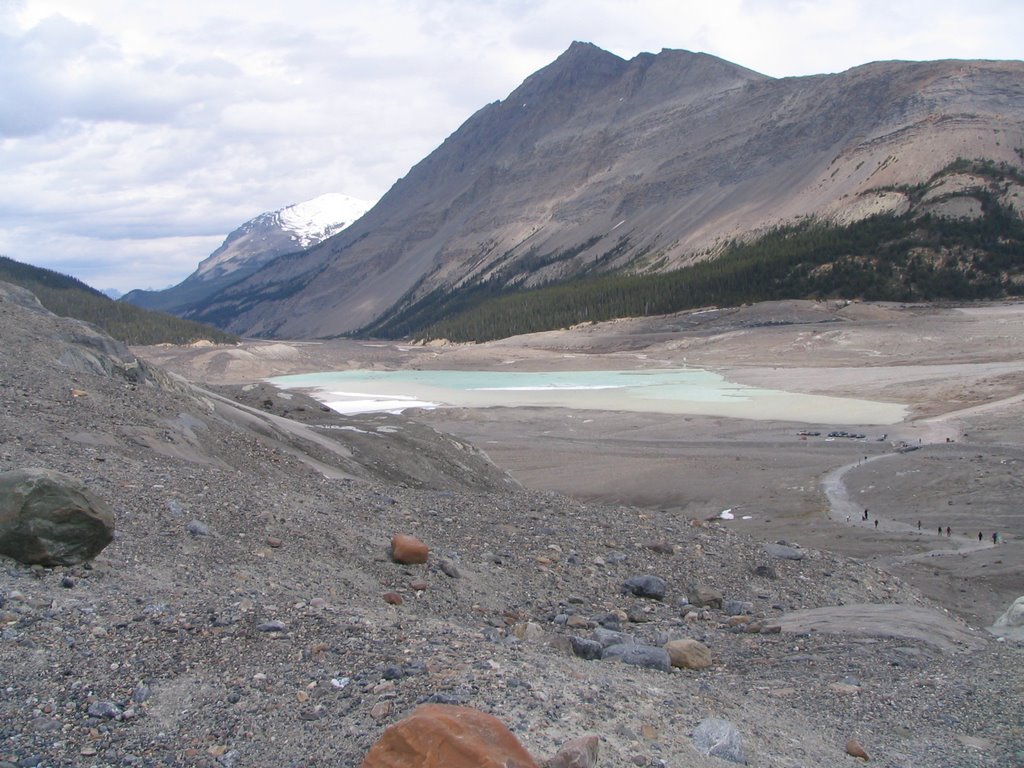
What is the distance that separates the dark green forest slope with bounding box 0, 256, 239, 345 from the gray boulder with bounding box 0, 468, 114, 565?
384 ft

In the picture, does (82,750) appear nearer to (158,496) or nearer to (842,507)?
(158,496)

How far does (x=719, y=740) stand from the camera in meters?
6.21

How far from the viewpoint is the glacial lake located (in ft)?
157

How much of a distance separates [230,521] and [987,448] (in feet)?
102

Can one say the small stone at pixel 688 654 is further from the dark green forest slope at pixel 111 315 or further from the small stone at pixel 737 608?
the dark green forest slope at pixel 111 315

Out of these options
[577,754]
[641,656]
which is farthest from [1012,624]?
[577,754]

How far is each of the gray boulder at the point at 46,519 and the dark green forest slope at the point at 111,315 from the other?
117 m

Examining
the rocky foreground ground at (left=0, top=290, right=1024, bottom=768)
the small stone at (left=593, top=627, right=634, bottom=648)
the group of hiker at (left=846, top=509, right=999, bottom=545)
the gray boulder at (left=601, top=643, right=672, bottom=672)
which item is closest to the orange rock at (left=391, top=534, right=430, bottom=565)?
the rocky foreground ground at (left=0, top=290, right=1024, bottom=768)

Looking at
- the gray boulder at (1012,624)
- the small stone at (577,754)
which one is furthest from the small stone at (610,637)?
the gray boulder at (1012,624)

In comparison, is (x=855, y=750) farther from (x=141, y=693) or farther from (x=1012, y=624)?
(x=1012, y=624)

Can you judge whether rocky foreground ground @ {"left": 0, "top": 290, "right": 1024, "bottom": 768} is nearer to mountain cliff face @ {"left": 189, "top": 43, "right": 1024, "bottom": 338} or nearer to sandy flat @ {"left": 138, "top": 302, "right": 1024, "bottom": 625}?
sandy flat @ {"left": 138, "top": 302, "right": 1024, "bottom": 625}

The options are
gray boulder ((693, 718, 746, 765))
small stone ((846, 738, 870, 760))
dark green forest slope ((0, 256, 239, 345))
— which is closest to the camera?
gray boulder ((693, 718, 746, 765))

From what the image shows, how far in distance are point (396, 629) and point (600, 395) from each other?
52684 millimetres

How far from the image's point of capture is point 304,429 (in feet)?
78.1
